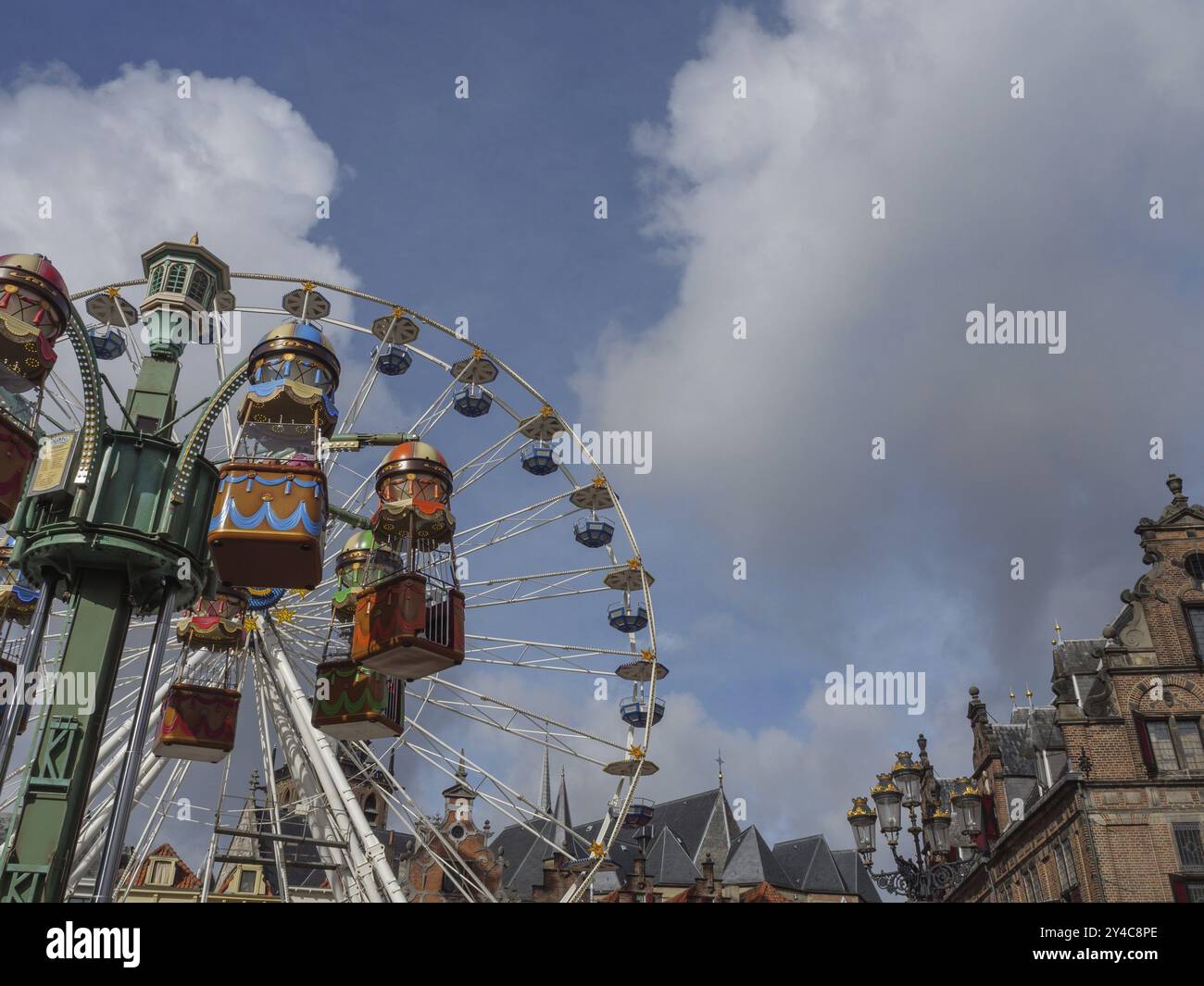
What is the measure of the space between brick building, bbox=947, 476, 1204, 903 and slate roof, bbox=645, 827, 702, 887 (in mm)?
37083

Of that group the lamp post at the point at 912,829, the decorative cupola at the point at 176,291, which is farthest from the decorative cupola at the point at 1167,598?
the decorative cupola at the point at 176,291

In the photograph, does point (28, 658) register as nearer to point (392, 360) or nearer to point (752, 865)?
point (392, 360)

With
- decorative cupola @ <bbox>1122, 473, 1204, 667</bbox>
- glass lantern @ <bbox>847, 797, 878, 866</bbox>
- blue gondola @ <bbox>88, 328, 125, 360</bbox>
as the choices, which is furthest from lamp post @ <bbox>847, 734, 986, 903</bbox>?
blue gondola @ <bbox>88, 328, 125, 360</bbox>

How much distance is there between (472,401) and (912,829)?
15339 mm

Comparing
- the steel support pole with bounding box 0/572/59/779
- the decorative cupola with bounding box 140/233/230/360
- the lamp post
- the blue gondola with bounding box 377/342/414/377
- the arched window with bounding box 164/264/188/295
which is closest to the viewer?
the steel support pole with bounding box 0/572/59/779

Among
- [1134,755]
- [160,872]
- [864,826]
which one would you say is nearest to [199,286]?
[864,826]

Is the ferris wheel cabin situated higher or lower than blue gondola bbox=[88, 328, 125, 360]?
lower

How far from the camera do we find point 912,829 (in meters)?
23.3

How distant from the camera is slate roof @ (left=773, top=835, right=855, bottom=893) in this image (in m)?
75.9

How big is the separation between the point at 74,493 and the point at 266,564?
2.18 metres

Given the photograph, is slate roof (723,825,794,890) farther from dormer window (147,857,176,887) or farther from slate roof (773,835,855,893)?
dormer window (147,857,176,887)
